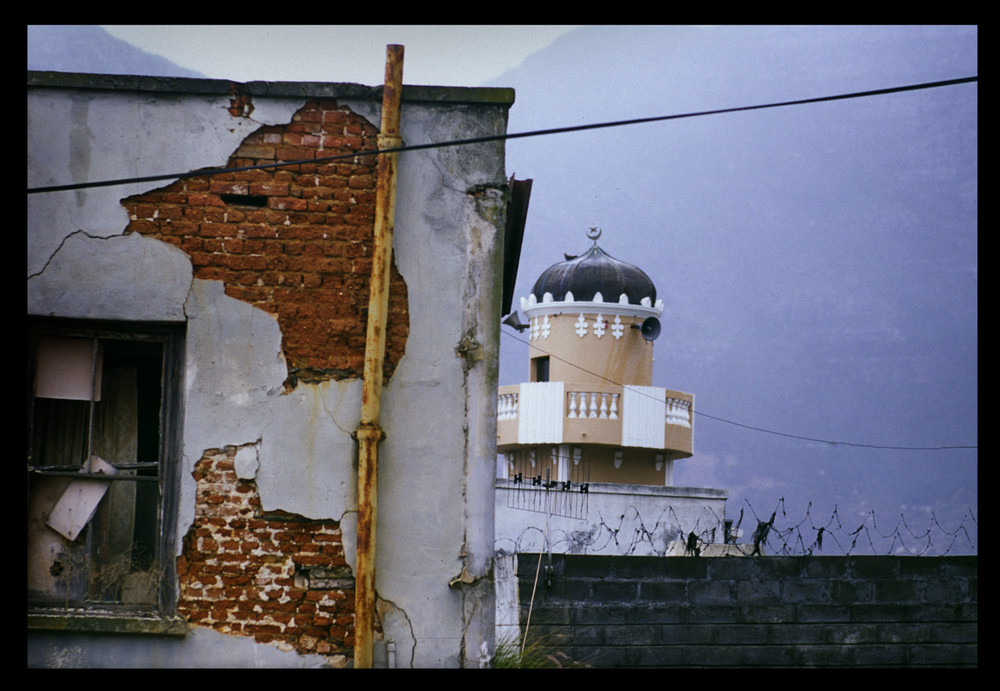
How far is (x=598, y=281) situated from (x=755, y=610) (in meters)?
Answer: 26.8

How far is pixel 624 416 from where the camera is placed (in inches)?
1432

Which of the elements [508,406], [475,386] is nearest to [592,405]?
[508,406]

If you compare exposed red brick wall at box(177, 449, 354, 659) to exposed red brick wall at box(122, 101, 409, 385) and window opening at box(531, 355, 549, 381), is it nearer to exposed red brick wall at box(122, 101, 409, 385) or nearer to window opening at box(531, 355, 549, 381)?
exposed red brick wall at box(122, 101, 409, 385)

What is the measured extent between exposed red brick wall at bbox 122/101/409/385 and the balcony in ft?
99.2

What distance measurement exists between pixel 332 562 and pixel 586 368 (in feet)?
102

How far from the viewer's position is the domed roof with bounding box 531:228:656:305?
1435 inches

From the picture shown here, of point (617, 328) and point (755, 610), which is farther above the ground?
point (617, 328)

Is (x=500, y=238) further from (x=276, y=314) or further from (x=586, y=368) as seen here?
(x=586, y=368)

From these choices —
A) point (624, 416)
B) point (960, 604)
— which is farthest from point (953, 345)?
point (960, 604)

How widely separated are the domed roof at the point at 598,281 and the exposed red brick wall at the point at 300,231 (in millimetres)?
30426

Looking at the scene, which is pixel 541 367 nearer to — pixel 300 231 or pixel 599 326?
pixel 599 326

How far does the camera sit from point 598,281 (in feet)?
120

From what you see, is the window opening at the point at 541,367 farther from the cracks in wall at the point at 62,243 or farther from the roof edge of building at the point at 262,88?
the cracks in wall at the point at 62,243

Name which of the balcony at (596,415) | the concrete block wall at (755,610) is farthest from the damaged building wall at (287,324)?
the balcony at (596,415)
